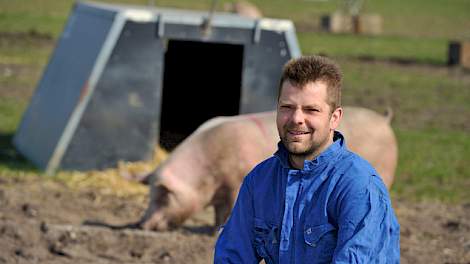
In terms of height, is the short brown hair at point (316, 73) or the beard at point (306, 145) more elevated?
the short brown hair at point (316, 73)

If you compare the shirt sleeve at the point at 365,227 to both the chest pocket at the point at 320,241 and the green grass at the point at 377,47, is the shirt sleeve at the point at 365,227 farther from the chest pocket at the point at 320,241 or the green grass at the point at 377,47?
the green grass at the point at 377,47

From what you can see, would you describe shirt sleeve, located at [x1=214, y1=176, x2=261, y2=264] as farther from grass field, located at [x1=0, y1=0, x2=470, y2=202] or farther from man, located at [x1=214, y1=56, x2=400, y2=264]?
grass field, located at [x1=0, y1=0, x2=470, y2=202]

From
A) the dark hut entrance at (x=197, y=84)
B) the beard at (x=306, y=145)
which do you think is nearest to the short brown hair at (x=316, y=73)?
the beard at (x=306, y=145)

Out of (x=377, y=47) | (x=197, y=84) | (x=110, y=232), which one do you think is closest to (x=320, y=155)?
(x=110, y=232)

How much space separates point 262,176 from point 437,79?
14541mm

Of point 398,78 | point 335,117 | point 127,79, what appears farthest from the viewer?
point 398,78

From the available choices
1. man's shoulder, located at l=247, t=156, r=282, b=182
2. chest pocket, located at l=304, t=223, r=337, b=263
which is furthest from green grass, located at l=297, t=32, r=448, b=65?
chest pocket, located at l=304, t=223, r=337, b=263

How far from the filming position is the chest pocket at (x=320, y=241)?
3072 mm

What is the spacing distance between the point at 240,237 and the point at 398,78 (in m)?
14.3

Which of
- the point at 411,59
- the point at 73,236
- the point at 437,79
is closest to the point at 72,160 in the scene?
the point at 73,236

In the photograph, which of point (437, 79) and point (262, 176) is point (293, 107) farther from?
point (437, 79)

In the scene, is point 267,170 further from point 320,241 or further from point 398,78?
point 398,78

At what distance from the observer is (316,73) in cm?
310

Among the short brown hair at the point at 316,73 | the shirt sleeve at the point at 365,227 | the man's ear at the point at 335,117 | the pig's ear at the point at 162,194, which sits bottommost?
Result: the pig's ear at the point at 162,194
